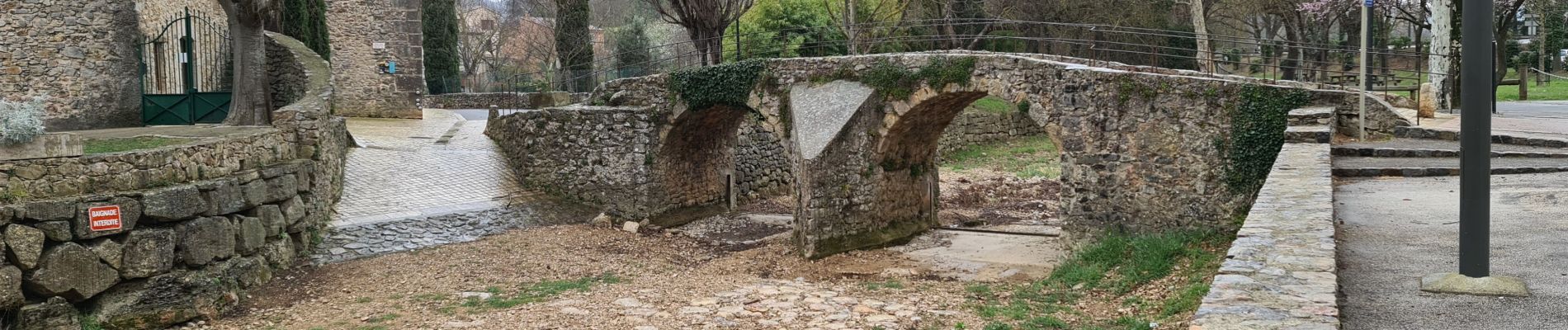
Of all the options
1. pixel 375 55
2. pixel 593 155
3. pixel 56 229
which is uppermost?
pixel 375 55

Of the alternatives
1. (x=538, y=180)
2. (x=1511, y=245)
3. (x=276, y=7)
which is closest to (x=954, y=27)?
(x=538, y=180)

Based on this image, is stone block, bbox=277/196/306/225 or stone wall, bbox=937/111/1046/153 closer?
stone block, bbox=277/196/306/225

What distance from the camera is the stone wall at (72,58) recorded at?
15750 mm

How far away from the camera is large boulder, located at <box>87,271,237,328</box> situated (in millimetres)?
10898

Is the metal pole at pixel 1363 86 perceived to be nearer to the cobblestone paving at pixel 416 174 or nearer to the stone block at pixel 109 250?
the stone block at pixel 109 250

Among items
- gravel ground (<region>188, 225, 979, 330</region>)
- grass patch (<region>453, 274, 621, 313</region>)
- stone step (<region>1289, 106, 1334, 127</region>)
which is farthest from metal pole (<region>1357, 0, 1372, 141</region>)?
grass patch (<region>453, 274, 621, 313</region>)

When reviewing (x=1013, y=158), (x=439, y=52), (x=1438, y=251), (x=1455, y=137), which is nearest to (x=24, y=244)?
(x=1438, y=251)

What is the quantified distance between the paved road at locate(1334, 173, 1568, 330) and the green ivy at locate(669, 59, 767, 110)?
9774 millimetres

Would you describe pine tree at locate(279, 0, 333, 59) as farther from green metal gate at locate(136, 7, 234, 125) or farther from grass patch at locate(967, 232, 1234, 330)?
grass patch at locate(967, 232, 1234, 330)

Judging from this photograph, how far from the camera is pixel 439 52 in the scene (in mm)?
35562

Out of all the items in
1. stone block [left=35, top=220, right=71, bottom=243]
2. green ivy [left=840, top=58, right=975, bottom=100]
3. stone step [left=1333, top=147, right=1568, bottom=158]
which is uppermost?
green ivy [left=840, top=58, right=975, bottom=100]

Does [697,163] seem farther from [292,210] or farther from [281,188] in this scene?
[281,188]

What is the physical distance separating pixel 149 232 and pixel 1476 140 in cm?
1093

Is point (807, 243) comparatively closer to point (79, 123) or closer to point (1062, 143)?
point (1062, 143)
